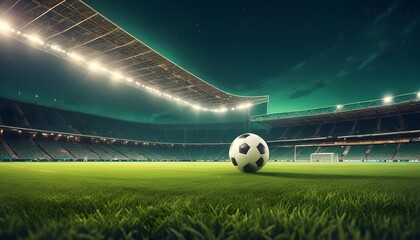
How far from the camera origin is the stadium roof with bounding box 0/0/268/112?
63.7 ft

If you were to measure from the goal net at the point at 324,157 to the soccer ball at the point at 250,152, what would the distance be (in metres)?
35.3

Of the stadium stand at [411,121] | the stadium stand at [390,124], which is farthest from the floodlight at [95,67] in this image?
the stadium stand at [411,121]

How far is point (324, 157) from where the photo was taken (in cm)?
4041

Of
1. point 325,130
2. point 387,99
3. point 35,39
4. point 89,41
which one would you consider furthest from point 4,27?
point 325,130

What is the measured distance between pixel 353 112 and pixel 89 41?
40.4 metres

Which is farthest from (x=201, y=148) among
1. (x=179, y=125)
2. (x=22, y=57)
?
(x=22, y=57)

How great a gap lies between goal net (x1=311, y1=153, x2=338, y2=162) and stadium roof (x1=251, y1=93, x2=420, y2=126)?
722 centimetres

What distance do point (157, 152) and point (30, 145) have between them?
23.9 metres

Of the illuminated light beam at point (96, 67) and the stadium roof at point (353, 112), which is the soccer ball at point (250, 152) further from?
the stadium roof at point (353, 112)

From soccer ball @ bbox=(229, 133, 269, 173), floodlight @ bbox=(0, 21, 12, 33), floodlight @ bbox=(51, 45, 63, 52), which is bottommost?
soccer ball @ bbox=(229, 133, 269, 173)

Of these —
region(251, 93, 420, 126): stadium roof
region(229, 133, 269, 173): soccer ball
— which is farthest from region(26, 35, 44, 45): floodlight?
region(251, 93, 420, 126): stadium roof

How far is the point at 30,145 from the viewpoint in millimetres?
35156

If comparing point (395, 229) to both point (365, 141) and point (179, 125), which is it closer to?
point (365, 141)

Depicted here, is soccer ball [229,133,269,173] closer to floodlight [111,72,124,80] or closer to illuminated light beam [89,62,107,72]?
illuminated light beam [89,62,107,72]
